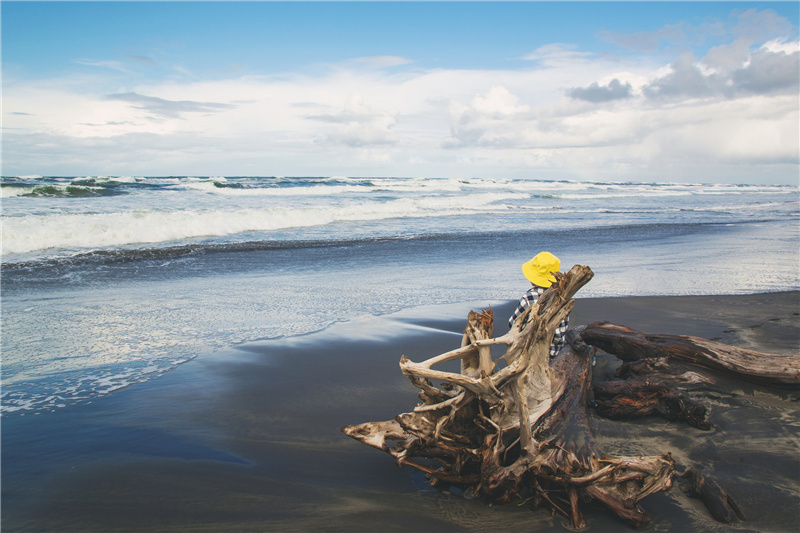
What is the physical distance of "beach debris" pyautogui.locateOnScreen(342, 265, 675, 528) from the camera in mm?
2969

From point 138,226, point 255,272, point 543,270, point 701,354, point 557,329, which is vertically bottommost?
point 255,272

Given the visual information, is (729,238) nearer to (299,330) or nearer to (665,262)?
(665,262)

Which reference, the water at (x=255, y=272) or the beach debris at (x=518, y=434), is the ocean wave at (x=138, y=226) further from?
the beach debris at (x=518, y=434)

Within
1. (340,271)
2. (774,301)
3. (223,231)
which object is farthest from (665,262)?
(223,231)

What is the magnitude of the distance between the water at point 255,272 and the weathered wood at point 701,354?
12.5 feet

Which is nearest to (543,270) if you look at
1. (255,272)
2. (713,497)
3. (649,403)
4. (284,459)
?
(649,403)

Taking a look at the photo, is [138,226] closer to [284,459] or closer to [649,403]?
[284,459]

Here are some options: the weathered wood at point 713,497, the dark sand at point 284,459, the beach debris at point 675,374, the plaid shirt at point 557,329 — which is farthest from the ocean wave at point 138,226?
the weathered wood at point 713,497

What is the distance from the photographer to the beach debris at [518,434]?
2.97m

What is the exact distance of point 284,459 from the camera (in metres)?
3.69

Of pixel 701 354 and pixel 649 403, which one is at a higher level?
pixel 701 354

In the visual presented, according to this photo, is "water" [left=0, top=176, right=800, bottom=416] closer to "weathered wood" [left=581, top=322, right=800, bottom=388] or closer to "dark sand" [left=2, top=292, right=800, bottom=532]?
"dark sand" [left=2, top=292, right=800, bottom=532]

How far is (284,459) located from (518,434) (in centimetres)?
166

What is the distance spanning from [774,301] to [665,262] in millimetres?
4330
